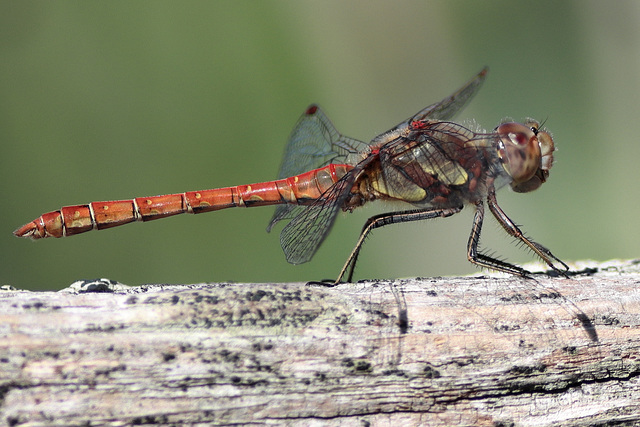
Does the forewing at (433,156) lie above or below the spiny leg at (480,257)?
above

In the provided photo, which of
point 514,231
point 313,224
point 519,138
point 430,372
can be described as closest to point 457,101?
point 519,138

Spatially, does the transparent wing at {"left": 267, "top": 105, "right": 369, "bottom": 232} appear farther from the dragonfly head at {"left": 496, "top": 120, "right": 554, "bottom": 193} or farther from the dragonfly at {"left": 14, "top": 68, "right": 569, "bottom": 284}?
the dragonfly head at {"left": 496, "top": 120, "right": 554, "bottom": 193}

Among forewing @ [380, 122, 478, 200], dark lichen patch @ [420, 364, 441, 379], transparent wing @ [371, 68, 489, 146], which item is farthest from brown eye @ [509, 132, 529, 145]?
dark lichen patch @ [420, 364, 441, 379]

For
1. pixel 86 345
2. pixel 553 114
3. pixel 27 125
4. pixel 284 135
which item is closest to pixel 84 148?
pixel 27 125

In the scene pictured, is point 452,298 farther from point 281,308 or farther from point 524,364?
point 281,308

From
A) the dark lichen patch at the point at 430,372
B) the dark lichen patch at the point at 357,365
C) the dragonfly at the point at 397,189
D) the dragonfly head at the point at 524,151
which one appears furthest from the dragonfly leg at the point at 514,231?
the dark lichen patch at the point at 357,365

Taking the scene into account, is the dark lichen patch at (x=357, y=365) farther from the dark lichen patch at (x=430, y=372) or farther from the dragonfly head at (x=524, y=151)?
the dragonfly head at (x=524, y=151)
